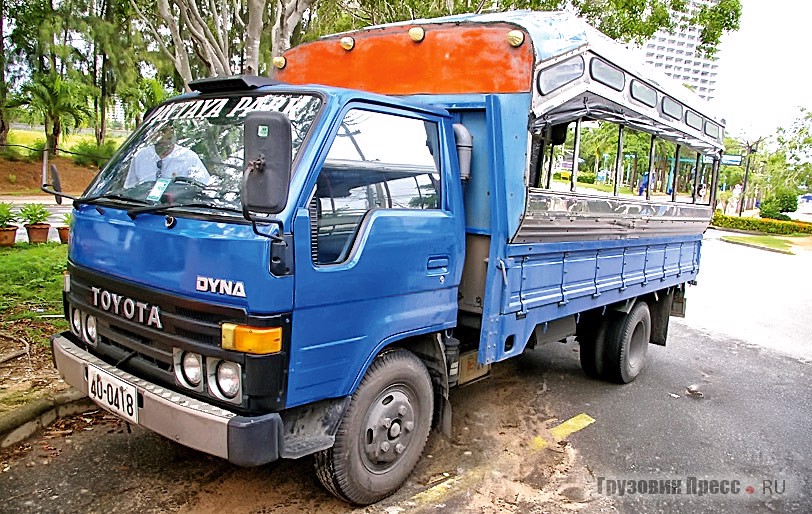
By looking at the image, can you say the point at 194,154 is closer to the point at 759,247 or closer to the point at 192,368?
the point at 192,368

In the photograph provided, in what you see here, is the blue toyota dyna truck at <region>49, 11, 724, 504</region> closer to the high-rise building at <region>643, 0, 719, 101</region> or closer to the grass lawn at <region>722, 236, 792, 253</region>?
the high-rise building at <region>643, 0, 719, 101</region>

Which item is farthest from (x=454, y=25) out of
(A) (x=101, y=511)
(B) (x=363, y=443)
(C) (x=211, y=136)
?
(A) (x=101, y=511)

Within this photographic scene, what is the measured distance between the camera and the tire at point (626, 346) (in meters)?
5.48

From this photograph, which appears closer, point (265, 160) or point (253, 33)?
point (265, 160)

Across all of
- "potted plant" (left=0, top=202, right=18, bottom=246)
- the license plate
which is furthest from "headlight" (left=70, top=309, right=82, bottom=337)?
"potted plant" (left=0, top=202, right=18, bottom=246)

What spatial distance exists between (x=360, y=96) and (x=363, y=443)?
1767mm

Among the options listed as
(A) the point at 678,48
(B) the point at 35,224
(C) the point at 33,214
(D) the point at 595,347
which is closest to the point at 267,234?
(D) the point at 595,347

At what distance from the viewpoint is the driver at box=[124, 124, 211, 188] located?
2934 mm

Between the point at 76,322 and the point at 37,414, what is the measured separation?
911mm

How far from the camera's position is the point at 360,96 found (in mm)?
2979

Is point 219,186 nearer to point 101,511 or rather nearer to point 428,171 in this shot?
point 428,171

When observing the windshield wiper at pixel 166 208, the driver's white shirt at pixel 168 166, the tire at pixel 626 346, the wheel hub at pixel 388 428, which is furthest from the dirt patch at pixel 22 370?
the tire at pixel 626 346

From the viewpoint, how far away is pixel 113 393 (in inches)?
112

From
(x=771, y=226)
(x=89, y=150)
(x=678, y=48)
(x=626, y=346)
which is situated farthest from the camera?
(x=771, y=226)
